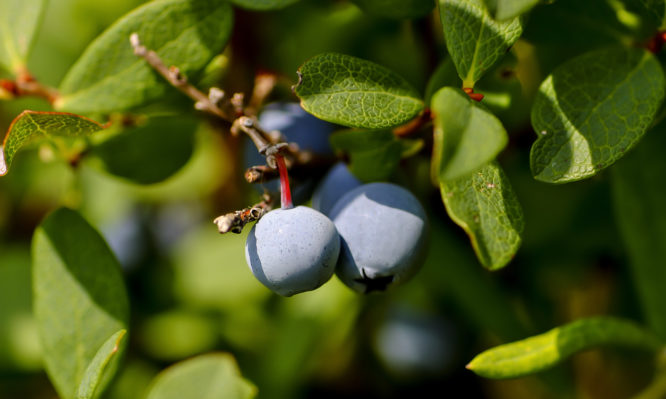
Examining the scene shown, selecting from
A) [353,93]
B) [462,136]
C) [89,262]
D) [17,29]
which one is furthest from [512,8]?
[17,29]

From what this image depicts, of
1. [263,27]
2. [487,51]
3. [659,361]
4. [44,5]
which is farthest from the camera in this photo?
[263,27]

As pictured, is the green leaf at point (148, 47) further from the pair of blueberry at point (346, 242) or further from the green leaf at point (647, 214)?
the green leaf at point (647, 214)

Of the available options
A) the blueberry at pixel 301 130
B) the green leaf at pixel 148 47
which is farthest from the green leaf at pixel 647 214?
the green leaf at pixel 148 47

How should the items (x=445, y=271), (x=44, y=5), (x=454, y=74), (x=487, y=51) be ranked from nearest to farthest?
(x=487, y=51)
(x=454, y=74)
(x=44, y=5)
(x=445, y=271)

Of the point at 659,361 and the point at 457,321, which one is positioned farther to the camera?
the point at 457,321

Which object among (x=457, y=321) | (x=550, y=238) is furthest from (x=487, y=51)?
(x=457, y=321)

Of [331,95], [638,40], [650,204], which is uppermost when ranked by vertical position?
[331,95]

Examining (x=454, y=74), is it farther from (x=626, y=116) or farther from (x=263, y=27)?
(x=263, y=27)

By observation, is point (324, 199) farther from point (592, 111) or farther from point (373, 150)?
point (592, 111)
